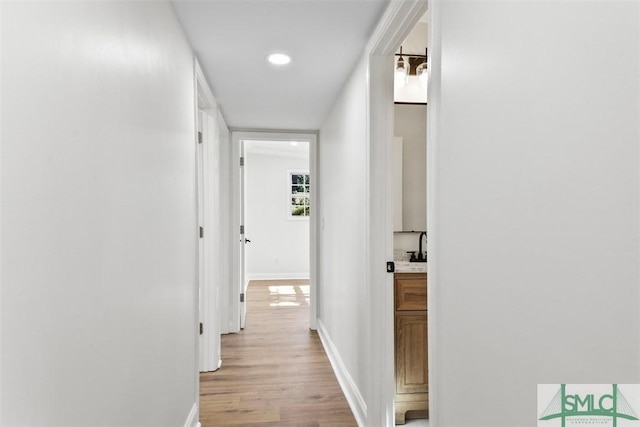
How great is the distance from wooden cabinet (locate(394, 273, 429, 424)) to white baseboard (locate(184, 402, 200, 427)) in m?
1.23

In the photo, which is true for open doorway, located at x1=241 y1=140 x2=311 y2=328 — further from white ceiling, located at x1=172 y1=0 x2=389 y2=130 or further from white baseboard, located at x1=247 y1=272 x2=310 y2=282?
white ceiling, located at x1=172 y1=0 x2=389 y2=130

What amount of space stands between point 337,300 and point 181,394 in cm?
154

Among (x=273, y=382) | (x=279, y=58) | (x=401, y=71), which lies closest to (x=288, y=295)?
(x=273, y=382)

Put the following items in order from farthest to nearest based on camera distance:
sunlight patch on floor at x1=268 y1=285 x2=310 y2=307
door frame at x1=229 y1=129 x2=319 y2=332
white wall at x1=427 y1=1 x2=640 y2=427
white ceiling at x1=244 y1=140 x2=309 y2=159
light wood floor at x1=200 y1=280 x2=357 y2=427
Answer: white ceiling at x1=244 y1=140 x2=309 y2=159 < sunlight patch on floor at x1=268 y1=285 x2=310 y2=307 < door frame at x1=229 y1=129 x2=319 y2=332 < light wood floor at x1=200 y1=280 x2=357 y2=427 < white wall at x1=427 y1=1 x2=640 y2=427

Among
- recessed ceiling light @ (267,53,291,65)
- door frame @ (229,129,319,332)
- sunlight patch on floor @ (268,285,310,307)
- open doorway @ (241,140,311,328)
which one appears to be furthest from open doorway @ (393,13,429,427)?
open doorway @ (241,140,311,328)

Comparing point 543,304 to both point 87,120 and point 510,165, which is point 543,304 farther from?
point 87,120

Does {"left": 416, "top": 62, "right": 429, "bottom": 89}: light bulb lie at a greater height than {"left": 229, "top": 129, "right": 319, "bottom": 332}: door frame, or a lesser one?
greater

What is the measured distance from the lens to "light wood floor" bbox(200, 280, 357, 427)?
8.51ft

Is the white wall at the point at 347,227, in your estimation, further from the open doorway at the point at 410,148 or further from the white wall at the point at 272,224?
the white wall at the point at 272,224

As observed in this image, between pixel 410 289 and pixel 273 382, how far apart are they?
1.40 m

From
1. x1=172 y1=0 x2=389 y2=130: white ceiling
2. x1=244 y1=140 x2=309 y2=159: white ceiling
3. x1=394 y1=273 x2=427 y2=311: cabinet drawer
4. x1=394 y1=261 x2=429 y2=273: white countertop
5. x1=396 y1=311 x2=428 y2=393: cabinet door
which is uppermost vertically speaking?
x1=244 y1=140 x2=309 y2=159: white ceiling

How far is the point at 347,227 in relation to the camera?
2.96 meters

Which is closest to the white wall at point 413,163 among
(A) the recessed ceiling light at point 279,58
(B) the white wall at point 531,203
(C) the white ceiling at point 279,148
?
(A) the recessed ceiling light at point 279,58

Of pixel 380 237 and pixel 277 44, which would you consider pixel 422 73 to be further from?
pixel 380 237
